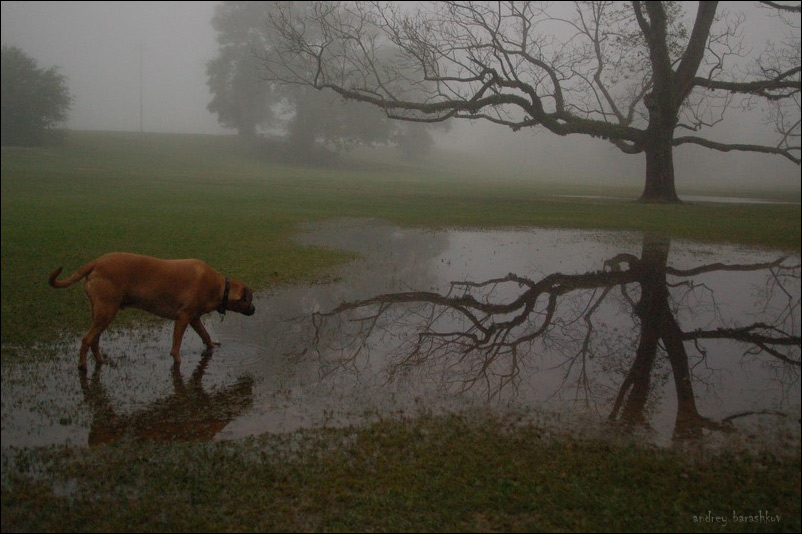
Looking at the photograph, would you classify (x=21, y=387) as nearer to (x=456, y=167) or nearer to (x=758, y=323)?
(x=758, y=323)

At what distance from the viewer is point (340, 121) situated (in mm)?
64688

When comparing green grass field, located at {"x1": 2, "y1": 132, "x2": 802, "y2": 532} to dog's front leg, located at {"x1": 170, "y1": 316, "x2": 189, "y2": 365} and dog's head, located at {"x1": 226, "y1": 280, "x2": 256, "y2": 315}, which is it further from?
dog's head, located at {"x1": 226, "y1": 280, "x2": 256, "y2": 315}

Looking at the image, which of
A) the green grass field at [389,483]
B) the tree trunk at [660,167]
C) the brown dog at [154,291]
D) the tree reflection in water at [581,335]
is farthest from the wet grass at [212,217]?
the green grass field at [389,483]

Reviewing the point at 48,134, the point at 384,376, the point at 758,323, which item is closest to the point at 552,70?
the point at 758,323

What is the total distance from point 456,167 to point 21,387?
261 ft

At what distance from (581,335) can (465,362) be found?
7.42 feet

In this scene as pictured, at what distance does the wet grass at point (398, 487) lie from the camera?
4.54 m

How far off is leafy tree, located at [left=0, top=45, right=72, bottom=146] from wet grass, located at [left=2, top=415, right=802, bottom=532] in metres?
44.2

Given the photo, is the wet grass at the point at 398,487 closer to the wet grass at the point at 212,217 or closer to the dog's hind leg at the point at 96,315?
the dog's hind leg at the point at 96,315

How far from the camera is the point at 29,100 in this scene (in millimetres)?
44156

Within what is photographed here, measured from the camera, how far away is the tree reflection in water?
25.7ft

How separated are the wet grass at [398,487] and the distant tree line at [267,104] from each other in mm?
59932

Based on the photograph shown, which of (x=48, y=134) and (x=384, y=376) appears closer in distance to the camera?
(x=384, y=376)

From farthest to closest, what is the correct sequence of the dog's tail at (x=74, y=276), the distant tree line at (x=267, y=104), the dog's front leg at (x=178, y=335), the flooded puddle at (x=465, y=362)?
the distant tree line at (x=267, y=104) → the dog's front leg at (x=178, y=335) → the dog's tail at (x=74, y=276) → the flooded puddle at (x=465, y=362)
